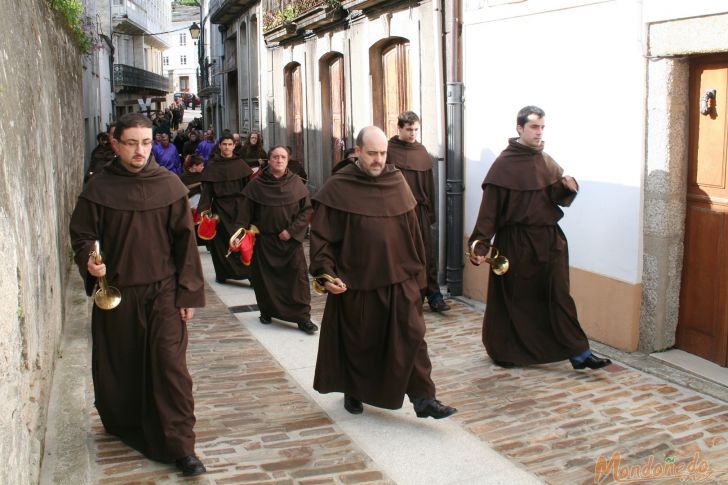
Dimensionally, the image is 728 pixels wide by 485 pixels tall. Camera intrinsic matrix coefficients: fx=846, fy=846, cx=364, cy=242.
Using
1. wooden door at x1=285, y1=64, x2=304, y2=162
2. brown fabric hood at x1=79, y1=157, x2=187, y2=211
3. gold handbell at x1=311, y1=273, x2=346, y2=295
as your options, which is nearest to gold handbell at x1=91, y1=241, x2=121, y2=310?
brown fabric hood at x1=79, y1=157, x2=187, y2=211

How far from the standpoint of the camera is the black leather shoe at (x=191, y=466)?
15.1ft

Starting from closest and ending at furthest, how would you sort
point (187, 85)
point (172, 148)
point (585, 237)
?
point (585, 237) < point (172, 148) < point (187, 85)

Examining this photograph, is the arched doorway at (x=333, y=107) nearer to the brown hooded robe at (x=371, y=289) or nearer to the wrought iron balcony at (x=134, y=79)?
the brown hooded robe at (x=371, y=289)

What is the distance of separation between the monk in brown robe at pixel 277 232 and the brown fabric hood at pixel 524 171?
2.45 meters

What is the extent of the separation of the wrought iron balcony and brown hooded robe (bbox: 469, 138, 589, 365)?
118 ft

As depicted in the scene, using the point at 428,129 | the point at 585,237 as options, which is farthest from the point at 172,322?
the point at 428,129

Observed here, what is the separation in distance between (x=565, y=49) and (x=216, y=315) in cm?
435

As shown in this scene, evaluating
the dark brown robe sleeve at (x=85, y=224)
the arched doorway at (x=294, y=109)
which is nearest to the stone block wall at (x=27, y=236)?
the dark brown robe sleeve at (x=85, y=224)

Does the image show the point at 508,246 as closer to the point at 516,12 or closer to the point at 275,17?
the point at 516,12

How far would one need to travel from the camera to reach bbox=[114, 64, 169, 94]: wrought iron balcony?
40125mm

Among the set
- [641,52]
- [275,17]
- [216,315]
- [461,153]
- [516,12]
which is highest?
[275,17]

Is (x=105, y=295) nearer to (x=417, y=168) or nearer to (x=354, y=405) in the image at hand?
(x=354, y=405)

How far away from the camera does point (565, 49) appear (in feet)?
24.3

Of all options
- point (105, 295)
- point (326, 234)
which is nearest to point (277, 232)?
point (326, 234)
